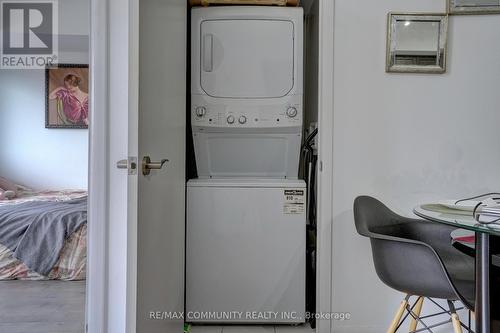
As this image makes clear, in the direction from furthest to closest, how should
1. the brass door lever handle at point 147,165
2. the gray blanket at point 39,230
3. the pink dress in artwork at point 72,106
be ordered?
1. the pink dress in artwork at point 72,106
2. the gray blanket at point 39,230
3. the brass door lever handle at point 147,165

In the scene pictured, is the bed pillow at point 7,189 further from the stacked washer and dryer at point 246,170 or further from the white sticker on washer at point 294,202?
the white sticker on washer at point 294,202

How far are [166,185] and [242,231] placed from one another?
0.65 metres

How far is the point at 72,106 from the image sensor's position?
255 cm

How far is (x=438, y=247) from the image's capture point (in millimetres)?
1536

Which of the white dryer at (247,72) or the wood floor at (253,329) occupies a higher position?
the white dryer at (247,72)

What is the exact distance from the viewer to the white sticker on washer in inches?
77.2

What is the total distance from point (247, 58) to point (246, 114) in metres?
0.35

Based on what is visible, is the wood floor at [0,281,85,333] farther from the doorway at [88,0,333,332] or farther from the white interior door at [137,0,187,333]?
the doorway at [88,0,333,332]

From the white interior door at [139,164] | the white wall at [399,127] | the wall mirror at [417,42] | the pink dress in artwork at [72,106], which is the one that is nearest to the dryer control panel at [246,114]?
the white wall at [399,127]

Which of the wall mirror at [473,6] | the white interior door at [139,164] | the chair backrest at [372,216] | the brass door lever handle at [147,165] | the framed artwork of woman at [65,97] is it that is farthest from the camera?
the framed artwork of woman at [65,97]

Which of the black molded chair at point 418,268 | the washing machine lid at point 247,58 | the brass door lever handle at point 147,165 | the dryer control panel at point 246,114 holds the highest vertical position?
the washing machine lid at point 247,58

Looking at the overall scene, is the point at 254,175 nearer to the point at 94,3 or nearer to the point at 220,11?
the point at 220,11

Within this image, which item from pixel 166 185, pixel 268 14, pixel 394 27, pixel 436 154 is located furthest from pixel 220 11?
pixel 436 154

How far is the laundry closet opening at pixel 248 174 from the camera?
1961 mm
